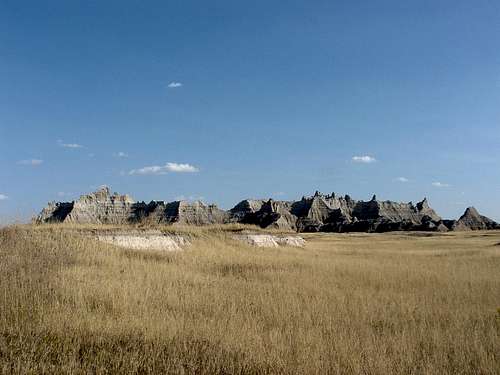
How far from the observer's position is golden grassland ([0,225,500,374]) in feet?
17.7

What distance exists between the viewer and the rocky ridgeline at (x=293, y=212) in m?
113

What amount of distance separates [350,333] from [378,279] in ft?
24.4

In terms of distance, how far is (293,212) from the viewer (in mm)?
147375

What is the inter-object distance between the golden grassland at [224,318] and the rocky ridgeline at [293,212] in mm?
85906

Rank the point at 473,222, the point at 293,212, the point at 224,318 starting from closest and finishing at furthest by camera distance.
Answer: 1. the point at 224,318
2. the point at 473,222
3. the point at 293,212

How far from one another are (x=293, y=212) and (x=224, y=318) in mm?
140439

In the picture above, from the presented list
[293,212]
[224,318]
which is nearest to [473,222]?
[293,212]

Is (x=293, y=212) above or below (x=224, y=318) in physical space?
above

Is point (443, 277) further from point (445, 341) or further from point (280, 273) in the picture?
point (445, 341)

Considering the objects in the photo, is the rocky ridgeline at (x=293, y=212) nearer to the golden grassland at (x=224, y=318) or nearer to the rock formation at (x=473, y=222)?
the rock formation at (x=473, y=222)

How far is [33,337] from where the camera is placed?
18.7 feet

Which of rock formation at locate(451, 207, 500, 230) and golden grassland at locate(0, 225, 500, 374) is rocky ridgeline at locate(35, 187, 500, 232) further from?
golden grassland at locate(0, 225, 500, 374)

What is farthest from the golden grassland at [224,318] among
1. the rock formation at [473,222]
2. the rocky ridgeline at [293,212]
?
the rock formation at [473,222]

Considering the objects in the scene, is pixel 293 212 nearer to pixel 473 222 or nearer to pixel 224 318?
pixel 473 222
